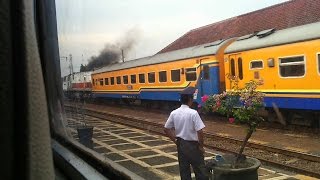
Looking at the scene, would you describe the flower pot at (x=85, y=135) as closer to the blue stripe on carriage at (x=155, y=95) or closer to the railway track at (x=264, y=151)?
the railway track at (x=264, y=151)

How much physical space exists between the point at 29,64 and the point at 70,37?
6.00ft

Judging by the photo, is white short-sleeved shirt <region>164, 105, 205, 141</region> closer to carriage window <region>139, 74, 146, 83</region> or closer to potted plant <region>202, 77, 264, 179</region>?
potted plant <region>202, 77, 264, 179</region>

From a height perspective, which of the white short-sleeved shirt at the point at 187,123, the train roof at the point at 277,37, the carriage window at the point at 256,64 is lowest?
the white short-sleeved shirt at the point at 187,123

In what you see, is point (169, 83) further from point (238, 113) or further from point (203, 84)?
point (238, 113)

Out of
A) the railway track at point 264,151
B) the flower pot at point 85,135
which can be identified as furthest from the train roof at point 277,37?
the flower pot at point 85,135

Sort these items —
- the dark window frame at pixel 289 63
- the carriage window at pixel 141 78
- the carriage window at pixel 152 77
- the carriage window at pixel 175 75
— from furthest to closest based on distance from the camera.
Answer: the carriage window at pixel 141 78 < the carriage window at pixel 152 77 < the carriage window at pixel 175 75 < the dark window frame at pixel 289 63

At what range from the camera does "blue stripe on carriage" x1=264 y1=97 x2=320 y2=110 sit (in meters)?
8.91

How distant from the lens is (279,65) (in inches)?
384

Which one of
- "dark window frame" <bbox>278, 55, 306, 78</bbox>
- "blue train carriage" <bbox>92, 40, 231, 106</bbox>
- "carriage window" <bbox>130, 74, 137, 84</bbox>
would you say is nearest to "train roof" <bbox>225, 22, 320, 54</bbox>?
"dark window frame" <bbox>278, 55, 306, 78</bbox>

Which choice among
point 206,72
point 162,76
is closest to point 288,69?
point 206,72

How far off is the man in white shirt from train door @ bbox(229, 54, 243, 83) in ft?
22.4

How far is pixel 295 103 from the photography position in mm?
9367

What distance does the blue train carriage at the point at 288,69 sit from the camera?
8.88 meters

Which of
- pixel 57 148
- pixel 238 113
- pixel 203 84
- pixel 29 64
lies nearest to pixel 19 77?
pixel 29 64
